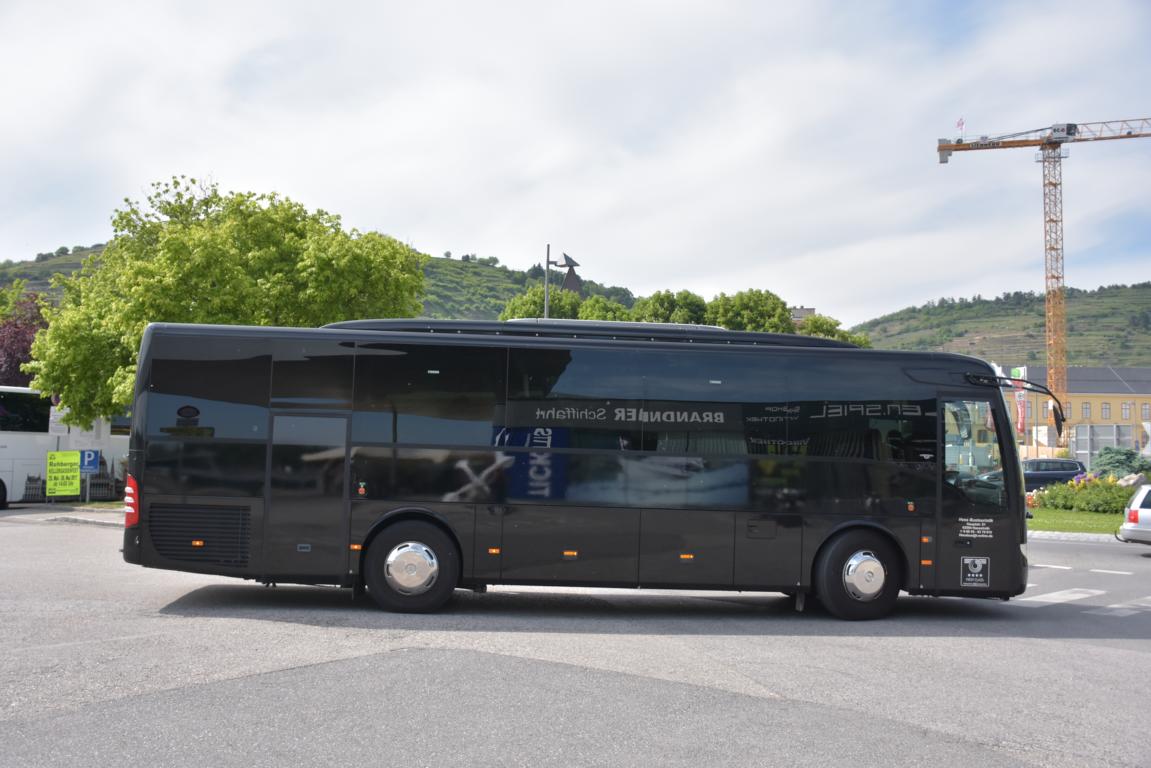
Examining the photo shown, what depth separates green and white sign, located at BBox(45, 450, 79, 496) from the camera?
29812mm

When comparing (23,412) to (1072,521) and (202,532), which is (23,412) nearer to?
(202,532)

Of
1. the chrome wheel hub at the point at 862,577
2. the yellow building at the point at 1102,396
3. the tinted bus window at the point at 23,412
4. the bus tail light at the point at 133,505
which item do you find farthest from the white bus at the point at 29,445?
the yellow building at the point at 1102,396

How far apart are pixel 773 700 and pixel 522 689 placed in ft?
5.93

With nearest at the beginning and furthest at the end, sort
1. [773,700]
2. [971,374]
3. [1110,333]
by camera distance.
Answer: [773,700] → [971,374] → [1110,333]

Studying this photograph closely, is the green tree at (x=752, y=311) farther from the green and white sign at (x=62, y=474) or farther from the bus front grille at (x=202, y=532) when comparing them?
the bus front grille at (x=202, y=532)

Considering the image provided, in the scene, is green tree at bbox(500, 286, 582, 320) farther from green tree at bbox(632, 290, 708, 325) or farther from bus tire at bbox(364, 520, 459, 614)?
bus tire at bbox(364, 520, 459, 614)

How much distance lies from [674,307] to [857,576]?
202ft

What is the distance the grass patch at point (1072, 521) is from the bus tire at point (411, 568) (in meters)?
19.8

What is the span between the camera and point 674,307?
238 ft

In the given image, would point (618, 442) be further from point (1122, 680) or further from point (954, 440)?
point (1122, 680)

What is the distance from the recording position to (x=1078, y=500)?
32188 mm

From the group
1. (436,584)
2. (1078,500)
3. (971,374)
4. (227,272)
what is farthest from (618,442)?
(1078,500)

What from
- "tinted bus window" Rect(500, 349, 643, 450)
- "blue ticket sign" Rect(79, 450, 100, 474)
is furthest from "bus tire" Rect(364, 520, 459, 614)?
"blue ticket sign" Rect(79, 450, 100, 474)

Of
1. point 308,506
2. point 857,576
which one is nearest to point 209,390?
point 308,506
